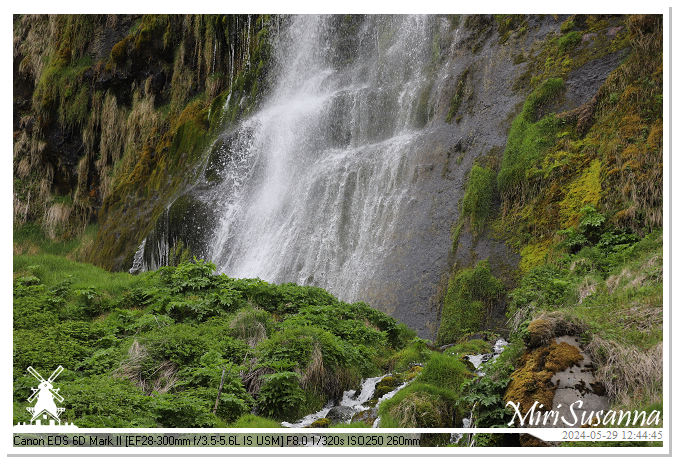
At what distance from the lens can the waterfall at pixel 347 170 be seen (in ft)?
45.8

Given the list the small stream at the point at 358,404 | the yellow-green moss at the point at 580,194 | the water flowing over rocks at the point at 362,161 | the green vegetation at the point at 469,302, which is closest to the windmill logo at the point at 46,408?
the small stream at the point at 358,404

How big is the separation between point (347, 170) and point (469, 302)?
678 cm

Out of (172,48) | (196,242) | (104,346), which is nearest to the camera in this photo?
(104,346)

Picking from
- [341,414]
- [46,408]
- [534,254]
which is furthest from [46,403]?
[534,254]

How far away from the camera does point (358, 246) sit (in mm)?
15047

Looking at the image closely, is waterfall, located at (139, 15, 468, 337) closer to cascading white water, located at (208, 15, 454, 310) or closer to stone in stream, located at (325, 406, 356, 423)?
cascading white water, located at (208, 15, 454, 310)

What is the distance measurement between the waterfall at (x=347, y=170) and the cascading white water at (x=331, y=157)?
41 mm

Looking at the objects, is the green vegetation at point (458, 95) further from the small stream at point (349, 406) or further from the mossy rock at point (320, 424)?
the mossy rock at point (320, 424)

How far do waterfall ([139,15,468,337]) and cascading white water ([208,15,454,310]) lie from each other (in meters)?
0.04

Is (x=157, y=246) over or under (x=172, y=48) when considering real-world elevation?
under

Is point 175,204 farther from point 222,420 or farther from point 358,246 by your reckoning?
point 222,420

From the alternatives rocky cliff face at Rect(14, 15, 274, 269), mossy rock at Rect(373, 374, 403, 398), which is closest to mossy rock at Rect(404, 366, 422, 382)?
mossy rock at Rect(373, 374, 403, 398)
